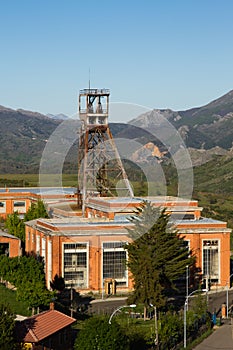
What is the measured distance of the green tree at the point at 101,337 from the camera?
32.8m

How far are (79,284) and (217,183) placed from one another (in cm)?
9127

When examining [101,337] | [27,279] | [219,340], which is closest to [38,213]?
[27,279]

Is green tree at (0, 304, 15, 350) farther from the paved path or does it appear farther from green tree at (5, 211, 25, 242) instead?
green tree at (5, 211, 25, 242)

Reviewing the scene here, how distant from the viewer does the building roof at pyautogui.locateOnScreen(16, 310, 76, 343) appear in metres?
33.5

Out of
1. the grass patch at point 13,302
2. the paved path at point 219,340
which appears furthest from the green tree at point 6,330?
the paved path at point 219,340

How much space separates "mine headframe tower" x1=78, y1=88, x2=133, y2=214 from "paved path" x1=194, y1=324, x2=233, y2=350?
25196 millimetres

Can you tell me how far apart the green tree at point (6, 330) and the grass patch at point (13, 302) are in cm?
1017

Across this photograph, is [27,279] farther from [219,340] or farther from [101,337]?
[101,337]

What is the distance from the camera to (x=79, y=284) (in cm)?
5294

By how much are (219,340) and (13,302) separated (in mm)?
12494

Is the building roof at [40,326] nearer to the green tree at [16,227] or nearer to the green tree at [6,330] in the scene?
the green tree at [6,330]

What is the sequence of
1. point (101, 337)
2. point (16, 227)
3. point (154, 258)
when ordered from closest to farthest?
point (101, 337)
point (154, 258)
point (16, 227)

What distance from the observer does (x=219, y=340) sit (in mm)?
40969

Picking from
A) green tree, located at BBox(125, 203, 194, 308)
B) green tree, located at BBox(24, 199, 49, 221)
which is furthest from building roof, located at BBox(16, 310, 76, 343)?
green tree, located at BBox(24, 199, 49, 221)
